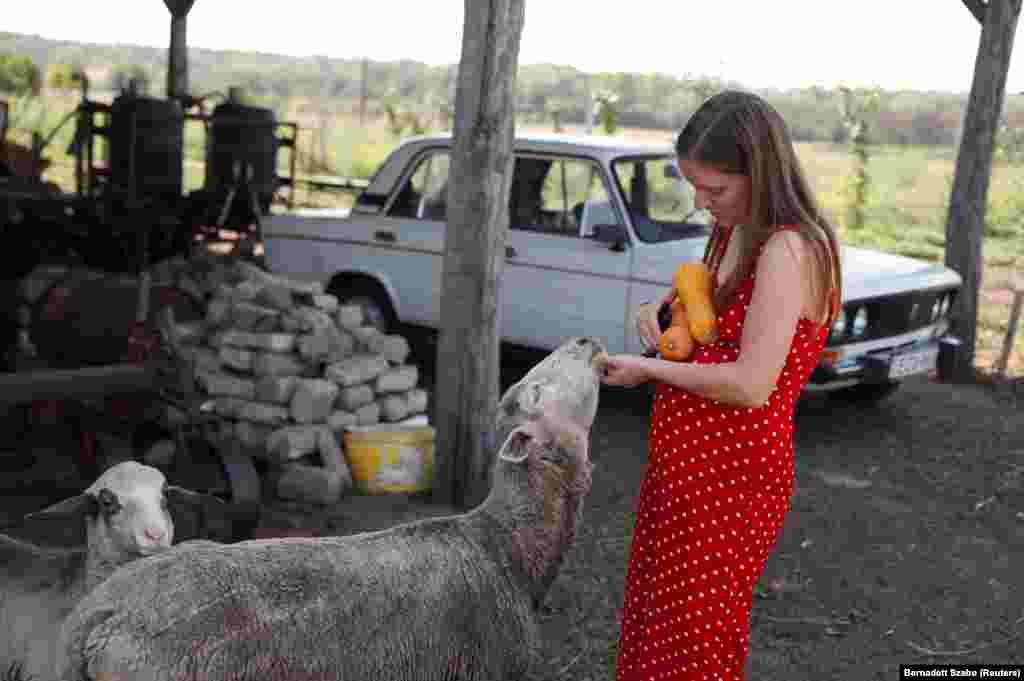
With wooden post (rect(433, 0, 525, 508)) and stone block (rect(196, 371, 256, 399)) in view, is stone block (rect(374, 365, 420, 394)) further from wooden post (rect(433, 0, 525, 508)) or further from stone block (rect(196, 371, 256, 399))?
wooden post (rect(433, 0, 525, 508))

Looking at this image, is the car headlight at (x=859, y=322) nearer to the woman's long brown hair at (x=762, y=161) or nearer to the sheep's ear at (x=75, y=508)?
the woman's long brown hair at (x=762, y=161)

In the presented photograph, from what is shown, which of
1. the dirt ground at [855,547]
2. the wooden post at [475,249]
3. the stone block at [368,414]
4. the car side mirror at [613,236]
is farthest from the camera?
the car side mirror at [613,236]

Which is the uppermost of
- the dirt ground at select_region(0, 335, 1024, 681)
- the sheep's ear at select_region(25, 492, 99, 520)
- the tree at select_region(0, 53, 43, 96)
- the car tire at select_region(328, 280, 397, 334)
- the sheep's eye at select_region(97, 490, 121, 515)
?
the tree at select_region(0, 53, 43, 96)

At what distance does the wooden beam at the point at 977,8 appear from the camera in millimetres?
8758

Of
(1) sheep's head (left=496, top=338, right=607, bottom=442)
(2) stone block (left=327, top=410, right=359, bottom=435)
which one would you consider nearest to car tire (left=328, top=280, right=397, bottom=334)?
(2) stone block (left=327, top=410, right=359, bottom=435)

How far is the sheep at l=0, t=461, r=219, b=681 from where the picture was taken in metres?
2.93

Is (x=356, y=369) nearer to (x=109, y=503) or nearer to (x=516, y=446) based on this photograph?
(x=109, y=503)

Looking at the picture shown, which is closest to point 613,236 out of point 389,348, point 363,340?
point 389,348

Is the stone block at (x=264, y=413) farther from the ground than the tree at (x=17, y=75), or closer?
closer

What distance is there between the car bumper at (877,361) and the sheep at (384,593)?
14.5 feet

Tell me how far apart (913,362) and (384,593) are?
218 inches

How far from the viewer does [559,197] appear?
7758mm

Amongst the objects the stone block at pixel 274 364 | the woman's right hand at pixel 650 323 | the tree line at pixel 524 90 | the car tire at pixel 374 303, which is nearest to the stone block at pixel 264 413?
the stone block at pixel 274 364

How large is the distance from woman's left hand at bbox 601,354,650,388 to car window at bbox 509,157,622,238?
15.9 ft
